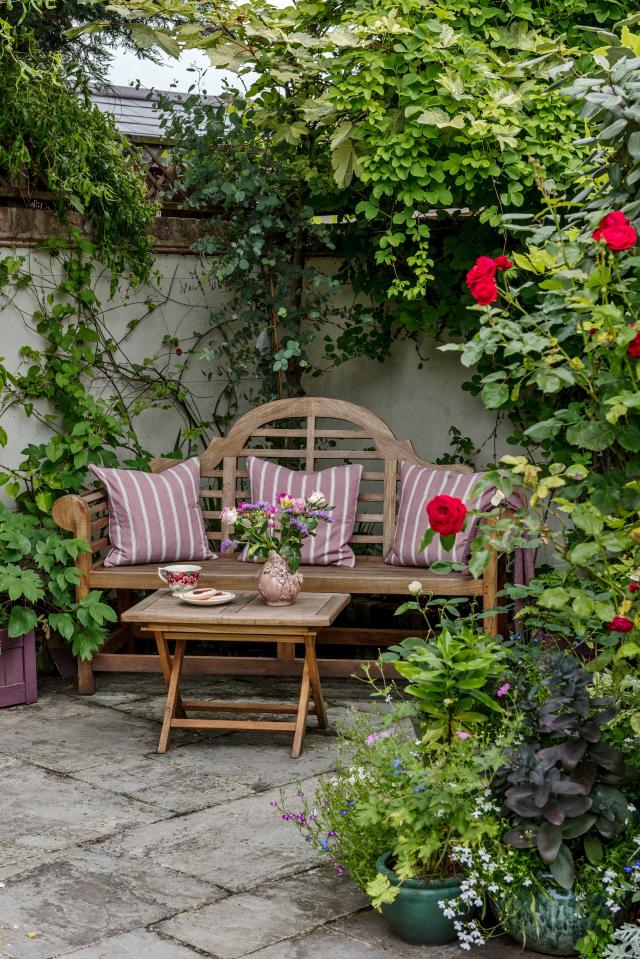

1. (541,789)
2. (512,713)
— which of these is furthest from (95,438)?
(541,789)

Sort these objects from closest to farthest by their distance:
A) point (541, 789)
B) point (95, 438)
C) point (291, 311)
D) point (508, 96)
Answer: point (541, 789) < point (508, 96) < point (95, 438) < point (291, 311)

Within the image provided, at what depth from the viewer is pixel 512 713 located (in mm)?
2881

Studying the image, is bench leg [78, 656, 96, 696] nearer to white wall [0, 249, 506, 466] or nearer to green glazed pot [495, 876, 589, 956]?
white wall [0, 249, 506, 466]

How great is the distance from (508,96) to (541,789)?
9.85 feet

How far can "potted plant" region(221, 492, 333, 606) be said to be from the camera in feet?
13.2

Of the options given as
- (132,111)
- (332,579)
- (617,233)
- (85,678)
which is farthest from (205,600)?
(132,111)

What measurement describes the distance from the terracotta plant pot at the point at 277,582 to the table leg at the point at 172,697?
37cm

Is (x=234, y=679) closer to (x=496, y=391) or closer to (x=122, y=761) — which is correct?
(x=122, y=761)

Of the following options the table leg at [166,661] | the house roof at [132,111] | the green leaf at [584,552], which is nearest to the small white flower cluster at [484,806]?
the green leaf at [584,552]

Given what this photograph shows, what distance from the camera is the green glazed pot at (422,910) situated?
2566mm

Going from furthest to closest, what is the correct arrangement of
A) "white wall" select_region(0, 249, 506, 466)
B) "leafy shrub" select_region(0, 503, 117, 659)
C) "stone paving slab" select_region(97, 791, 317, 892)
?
"white wall" select_region(0, 249, 506, 466), "leafy shrub" select_region(0, 503, 117, 659), "stone paving slab" select_region(97, 791, 317, 892)

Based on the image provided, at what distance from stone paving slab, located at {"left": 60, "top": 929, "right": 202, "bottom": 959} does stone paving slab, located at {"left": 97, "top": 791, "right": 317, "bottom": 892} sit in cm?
34

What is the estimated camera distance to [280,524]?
13.3 feet

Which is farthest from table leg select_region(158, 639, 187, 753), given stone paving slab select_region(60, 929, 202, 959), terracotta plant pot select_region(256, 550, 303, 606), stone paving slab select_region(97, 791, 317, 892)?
stone paving slab select_region(60, 929, 202, 959)
